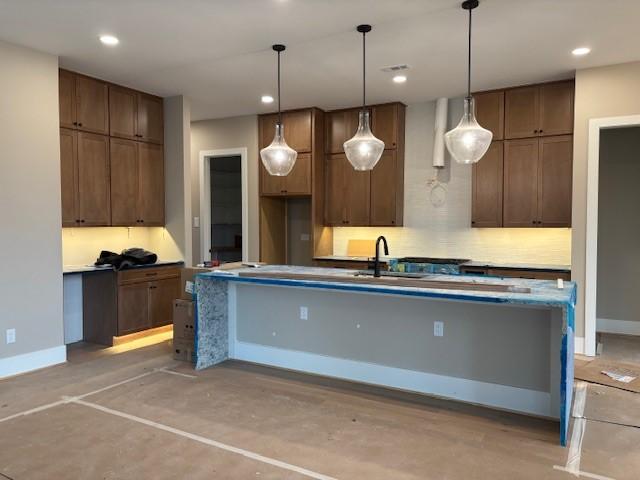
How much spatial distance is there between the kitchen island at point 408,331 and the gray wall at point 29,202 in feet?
4.92

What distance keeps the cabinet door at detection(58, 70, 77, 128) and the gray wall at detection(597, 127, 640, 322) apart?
237 inches

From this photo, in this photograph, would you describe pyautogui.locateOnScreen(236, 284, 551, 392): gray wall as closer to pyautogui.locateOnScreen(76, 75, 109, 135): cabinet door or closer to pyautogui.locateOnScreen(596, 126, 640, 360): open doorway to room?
pyautogui.locateOnScreen(76, 75, 109, 135): cabinet door

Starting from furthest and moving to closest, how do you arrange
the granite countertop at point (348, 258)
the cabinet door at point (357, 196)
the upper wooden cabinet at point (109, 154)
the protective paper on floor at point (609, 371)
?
the cabinet door at point (357, 196), the granite countertop at point (348, 258), the upper wooden cabinet at point (109, 154), the protective paper on floor at point (609, 371)

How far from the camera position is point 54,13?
3480 millimetres

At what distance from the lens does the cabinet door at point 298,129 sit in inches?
249

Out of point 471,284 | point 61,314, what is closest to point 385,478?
point 471,284

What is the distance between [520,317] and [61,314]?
4069mm

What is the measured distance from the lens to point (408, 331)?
143 inches

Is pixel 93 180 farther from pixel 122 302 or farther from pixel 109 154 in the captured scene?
pixel 122 302

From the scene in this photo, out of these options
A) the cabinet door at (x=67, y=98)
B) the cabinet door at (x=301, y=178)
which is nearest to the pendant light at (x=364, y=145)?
the cabinet door at (x=301, y=178)

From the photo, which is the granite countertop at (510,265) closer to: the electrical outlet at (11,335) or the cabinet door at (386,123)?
the cabinet door at (386,123)

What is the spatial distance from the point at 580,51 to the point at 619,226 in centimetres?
247

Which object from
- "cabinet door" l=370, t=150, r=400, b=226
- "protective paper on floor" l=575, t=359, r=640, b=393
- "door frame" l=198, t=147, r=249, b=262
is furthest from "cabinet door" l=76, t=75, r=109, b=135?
"protective paper on floor" l=575, t=359, r=640, b=393

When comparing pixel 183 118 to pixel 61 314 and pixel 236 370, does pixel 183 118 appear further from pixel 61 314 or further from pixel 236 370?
pixel 236 370
